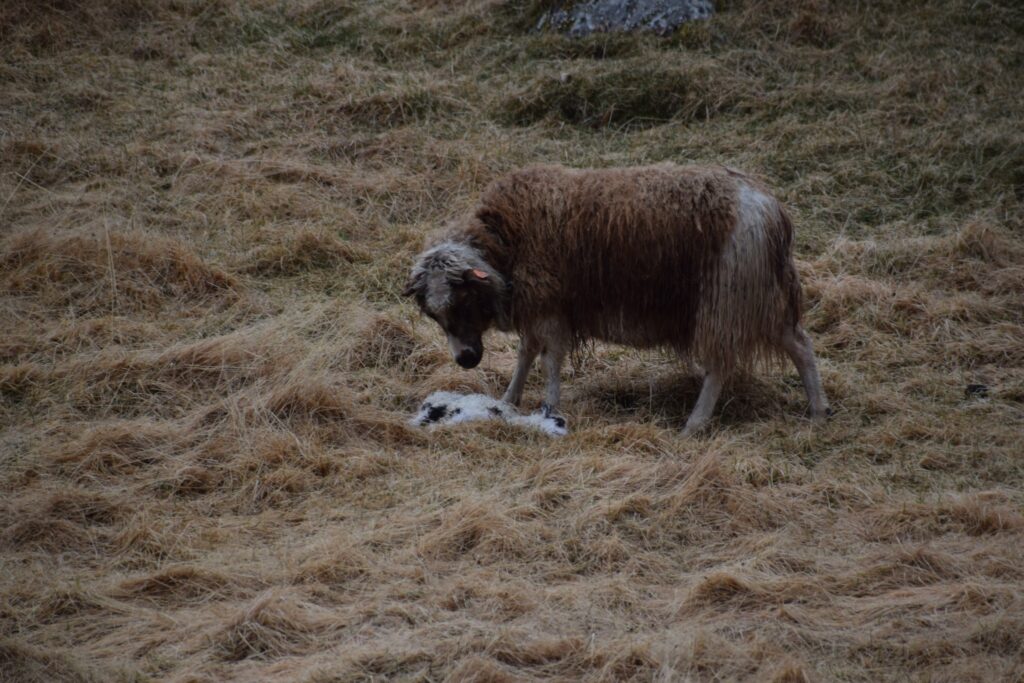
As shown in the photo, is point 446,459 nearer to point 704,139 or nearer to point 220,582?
point 220,582

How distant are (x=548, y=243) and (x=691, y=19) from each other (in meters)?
5.89

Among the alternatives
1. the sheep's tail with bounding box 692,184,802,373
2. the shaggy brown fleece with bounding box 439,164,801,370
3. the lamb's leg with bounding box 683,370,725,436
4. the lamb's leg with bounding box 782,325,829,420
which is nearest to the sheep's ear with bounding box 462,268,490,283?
the shaggy brown fleece with bounding box 439,164,801,370

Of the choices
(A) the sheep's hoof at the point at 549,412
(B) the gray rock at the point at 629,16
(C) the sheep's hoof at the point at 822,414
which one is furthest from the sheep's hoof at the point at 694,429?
(B) the gray rock at the point at 629,16

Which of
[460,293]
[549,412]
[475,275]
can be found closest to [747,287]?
[549,412]

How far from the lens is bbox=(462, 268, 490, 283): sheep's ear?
699 centimetres

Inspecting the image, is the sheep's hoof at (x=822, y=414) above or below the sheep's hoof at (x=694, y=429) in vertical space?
above

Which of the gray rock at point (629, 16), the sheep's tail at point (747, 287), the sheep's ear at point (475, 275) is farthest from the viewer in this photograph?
the gray rock at point (629, 16)

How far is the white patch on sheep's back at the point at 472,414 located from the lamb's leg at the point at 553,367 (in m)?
0.17

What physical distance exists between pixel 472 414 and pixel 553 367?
575 mm

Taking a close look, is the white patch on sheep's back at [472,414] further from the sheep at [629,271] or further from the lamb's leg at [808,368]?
the lamb's leg at [808,368]

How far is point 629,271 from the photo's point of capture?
7023mm

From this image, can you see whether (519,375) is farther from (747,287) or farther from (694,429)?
(747,287)

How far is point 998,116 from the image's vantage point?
10445 mm

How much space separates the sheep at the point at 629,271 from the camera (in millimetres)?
6895
